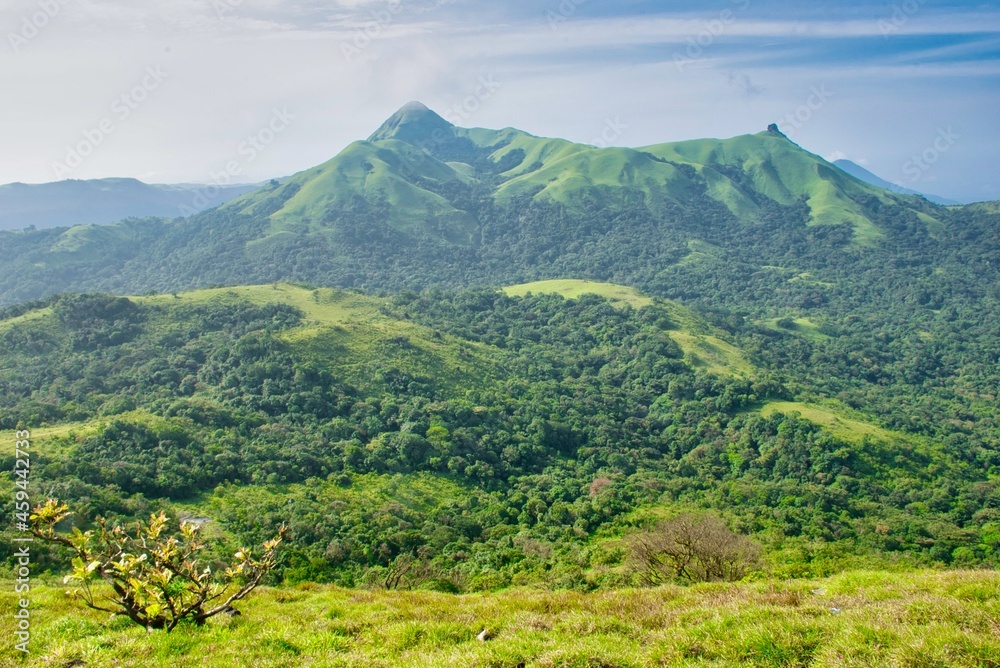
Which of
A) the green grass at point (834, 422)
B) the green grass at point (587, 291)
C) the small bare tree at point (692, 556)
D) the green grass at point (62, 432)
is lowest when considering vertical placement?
the green grass at point (834, 422)

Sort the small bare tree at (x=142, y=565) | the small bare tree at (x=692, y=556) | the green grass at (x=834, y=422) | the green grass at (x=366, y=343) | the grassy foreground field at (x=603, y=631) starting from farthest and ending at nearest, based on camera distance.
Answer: the green grass at (x=366, y=343) → the green grass at (x=834, y=422) → the small bare tree at (x=692, y=556) → the small bare tree at (x=142, y=565) → the grassy foreground field at (x=603, y=631)

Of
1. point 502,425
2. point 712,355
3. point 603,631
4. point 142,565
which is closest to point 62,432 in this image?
point 502,425

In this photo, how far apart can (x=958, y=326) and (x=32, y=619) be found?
6265 inches

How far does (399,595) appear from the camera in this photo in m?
15.9

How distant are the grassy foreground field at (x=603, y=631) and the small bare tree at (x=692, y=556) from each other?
328 inches

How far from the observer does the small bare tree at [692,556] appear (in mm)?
21250

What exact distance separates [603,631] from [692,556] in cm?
1316

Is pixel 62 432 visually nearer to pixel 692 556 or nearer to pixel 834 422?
pixel 692 556

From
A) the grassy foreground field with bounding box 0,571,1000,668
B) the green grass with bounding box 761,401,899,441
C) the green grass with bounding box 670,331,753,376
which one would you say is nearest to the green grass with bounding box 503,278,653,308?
the green grass with bounding box 670,331,753,376

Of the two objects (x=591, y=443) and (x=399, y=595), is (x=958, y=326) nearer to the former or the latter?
(x=591, y=443)

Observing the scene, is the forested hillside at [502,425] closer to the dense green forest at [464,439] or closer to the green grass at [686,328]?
the dense green forest at [464,439]

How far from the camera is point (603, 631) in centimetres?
1048

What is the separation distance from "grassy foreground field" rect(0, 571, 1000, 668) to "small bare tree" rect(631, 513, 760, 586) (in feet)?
27.3

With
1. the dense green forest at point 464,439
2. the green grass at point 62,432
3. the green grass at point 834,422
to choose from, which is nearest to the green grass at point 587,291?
the dense green forest at point 464,439
